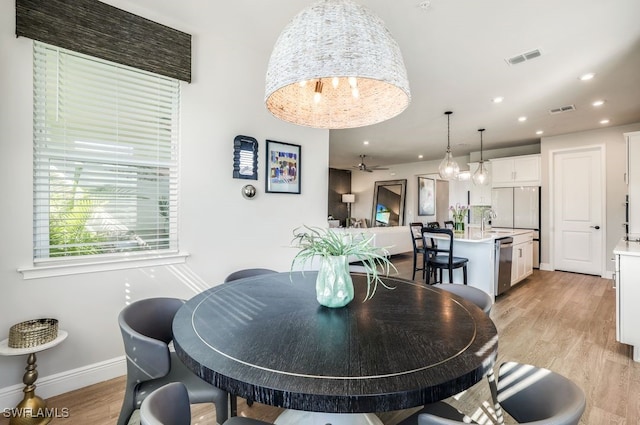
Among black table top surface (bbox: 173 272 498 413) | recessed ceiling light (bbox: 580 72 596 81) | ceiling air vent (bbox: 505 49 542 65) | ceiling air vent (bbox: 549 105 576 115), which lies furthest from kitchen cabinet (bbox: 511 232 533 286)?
black table top surface (bbox: 173 272 498 413)

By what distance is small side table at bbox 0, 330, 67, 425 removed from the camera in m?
1.66

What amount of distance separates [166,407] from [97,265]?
5.60 ft

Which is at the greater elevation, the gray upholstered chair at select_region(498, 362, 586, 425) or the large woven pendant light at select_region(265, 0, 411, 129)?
the large woven pendant light at select_region(265, 0, 411, 129)

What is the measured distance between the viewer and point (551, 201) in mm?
5801

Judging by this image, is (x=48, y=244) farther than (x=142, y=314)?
Yes

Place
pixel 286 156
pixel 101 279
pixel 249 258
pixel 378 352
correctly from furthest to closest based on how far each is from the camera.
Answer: pixel 286 156 → pixel 249 258 → pixel 101 279 → pixel 378 352

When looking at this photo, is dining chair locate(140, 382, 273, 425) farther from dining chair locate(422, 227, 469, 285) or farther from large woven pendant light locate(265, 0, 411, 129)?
dining chair locate(422, 227, 469, 285)

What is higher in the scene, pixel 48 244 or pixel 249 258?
pixel 48 244

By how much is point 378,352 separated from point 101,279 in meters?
2.10

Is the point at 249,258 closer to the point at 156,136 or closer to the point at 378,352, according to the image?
the point at 156,136

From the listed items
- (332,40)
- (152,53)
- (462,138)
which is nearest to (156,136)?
(152,53)

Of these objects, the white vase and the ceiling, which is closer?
the white vase

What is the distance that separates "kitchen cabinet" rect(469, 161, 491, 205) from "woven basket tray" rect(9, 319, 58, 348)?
24.2ft

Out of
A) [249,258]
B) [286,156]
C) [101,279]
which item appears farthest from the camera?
[286,156]
